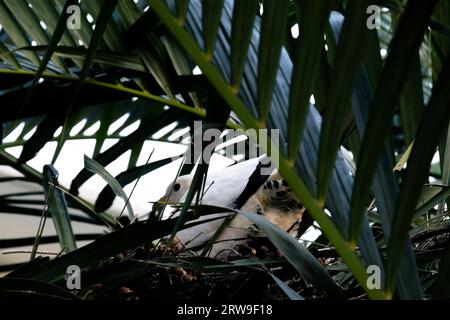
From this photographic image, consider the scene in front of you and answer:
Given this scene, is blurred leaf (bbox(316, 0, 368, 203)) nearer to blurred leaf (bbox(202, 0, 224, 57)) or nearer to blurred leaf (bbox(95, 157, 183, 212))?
blurred leaf (bbox(202, 0, 224, 57))

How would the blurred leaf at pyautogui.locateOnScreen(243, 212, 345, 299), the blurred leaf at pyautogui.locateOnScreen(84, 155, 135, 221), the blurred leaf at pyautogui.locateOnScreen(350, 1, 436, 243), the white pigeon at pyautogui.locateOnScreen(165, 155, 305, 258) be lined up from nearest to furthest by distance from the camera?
1. the blurred leaf at pyautogui.locateOnScreen(350, 1, 436, 243)
2. the blurred leaf at pyautogui.locateOnScreen(243, 212, 345, 299)
3. the blurred leaf at pyautogui.locateOnScreen(84, 155, 135, 221)
4. the white pigeon at pyautogui.locateOnScreen(165, 155, 305, 258)

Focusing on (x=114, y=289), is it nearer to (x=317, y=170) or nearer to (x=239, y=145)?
(x=317, y=170)

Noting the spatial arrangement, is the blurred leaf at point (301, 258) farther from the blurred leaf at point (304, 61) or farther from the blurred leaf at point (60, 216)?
the blurred leaf at point (60, 216)

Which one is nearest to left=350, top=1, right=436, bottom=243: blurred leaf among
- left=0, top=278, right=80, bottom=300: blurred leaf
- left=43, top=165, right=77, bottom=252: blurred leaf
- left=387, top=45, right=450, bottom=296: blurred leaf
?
left=387, top=45, right=450, bottom=296: blurred leaf

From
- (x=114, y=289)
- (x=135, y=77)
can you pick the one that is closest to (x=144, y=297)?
(x=114, y=289)

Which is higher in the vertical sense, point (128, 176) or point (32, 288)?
point (128, 176)

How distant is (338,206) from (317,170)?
0.03 m

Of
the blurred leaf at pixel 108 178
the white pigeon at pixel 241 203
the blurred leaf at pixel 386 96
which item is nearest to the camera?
the blurred leaf at pixel 386 96

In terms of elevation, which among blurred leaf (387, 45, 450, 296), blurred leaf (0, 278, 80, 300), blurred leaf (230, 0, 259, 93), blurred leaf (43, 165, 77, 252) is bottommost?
blurred leaf (0, 278, 80, 300)

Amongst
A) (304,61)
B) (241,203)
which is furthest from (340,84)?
(241,203)

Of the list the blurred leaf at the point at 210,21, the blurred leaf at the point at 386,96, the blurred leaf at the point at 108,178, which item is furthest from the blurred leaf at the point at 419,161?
the blurred leaf at the point at 108,178

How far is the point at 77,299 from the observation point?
19.2 inches

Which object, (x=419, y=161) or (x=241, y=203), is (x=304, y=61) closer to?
(x=419, y=161)

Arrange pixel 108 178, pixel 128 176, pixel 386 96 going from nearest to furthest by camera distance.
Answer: pixel 386 96
pixel 108 178
pixel 128 176
